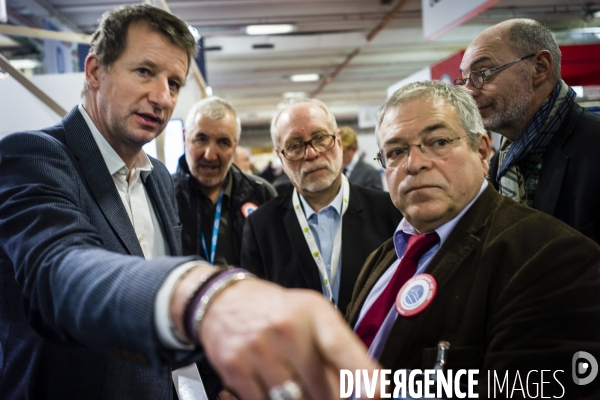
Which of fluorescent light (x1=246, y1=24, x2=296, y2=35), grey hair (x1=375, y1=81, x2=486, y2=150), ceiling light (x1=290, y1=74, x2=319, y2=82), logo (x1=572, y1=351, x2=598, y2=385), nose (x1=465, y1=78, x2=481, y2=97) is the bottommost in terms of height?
logo (x1=572, y1=351, x2=598, y2=385)

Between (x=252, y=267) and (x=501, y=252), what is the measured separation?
128 centimetres

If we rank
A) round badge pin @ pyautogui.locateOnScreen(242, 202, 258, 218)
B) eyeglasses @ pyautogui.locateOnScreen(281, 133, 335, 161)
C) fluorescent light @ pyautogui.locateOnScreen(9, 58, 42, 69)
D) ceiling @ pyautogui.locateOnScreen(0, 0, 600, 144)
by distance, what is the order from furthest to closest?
fluorescent light @ pyautogui.locateOnScreen(9, 58, 42, 69) < ceiling @ pyautogui.locateOnScreen(0, 0, 600, 144) < round badge pin @ pyautogui.locateOnScreen(242, 202, 258, 218) < eyeglasses @ pyautogui.locateOnScreen(281, 133, 335, 161)

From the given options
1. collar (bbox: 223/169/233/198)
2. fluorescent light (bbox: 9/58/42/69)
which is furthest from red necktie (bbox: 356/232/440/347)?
fluorescent light (bbox: 9/58/42/69)

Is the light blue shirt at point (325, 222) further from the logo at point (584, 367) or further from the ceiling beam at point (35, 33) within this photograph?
the ceiling beam at point (35, 33)

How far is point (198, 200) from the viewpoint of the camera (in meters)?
2.83

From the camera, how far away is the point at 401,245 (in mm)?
1603

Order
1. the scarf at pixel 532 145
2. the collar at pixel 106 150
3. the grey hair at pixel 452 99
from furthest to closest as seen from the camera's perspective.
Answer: the scarf at pixel 532 145 → the grey hair at pixel 452 99 → the collar at pixel 106 150

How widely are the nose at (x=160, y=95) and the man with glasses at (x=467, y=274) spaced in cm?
71

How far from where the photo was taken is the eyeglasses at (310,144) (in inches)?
92.7

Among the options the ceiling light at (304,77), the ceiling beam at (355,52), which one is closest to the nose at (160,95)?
the ceiling beam at (355,52)

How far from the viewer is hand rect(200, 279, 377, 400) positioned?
1.60 feet

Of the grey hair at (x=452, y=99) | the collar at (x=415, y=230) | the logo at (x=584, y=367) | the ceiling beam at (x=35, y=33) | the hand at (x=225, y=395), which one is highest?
the ceiling beam at (x=35, y=33)

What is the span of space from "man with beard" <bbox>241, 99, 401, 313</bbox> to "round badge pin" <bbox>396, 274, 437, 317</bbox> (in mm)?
809

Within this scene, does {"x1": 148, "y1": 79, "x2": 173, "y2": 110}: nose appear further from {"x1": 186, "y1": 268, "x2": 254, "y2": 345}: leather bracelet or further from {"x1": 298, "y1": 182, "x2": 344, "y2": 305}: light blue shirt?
{"x1": 298, "y1": 182, "x2": 344, "y2": 305}: light blue shirt
